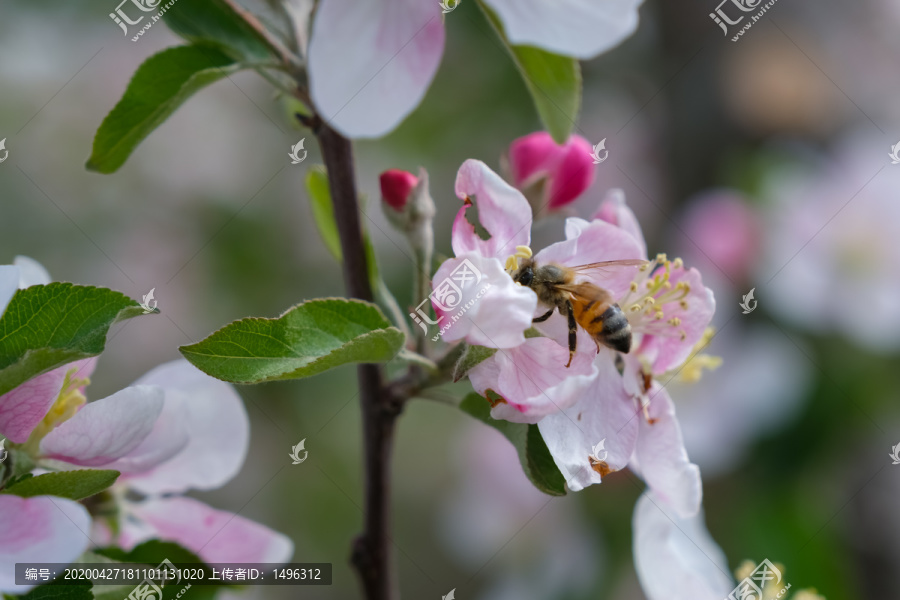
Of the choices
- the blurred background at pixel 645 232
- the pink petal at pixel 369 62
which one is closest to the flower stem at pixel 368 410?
the pink petal at pixel 369 62

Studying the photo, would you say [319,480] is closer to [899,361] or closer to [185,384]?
[899,361]

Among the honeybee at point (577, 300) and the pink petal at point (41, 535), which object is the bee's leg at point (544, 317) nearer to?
the honeybee at point (577, 300)

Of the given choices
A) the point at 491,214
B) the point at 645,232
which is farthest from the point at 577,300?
the point at 645,232

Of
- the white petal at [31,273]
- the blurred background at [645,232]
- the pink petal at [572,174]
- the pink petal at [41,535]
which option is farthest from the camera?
the blurred background at [645,232]

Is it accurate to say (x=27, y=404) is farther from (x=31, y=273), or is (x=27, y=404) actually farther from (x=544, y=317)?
(x=544, y=317)

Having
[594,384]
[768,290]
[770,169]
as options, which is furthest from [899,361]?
[594,384]

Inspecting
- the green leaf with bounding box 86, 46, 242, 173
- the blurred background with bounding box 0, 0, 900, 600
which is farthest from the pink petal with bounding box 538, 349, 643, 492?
the blurred background with bounding box 0, 0, 900, 600

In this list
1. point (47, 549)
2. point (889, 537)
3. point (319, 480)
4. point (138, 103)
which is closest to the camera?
point (47, 549)
